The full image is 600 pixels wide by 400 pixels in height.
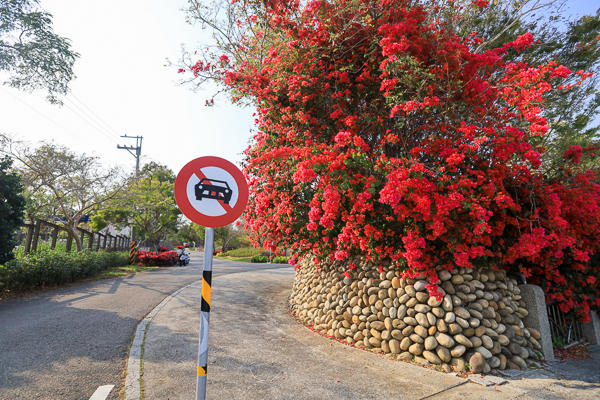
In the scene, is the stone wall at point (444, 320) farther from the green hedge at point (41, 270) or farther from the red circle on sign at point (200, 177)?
the green hedge at point (41, 270)

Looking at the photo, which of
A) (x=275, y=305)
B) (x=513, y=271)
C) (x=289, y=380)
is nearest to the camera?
(x=289, y=380)

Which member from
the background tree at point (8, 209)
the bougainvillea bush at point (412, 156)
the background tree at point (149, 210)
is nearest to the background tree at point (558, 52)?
the bougainvillea bush at point (412, 156)

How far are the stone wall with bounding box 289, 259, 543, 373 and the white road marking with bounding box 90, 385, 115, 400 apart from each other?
144 inches

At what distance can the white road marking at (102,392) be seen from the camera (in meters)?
3.10

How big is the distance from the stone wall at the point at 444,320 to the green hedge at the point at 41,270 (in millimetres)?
8326

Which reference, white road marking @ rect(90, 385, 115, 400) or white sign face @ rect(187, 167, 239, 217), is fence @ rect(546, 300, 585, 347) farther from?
white road marking @ rect(90, 385, 115, 400)

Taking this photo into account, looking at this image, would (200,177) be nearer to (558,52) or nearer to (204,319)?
Answer: (204,319)

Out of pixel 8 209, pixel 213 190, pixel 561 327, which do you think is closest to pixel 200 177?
pixel 213 190

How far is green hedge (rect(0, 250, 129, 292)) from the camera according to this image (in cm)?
797

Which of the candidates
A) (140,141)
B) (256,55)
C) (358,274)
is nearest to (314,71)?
(256,55)

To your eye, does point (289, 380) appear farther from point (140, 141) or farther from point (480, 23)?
point (140, 141)

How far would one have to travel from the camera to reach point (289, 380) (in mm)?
3719

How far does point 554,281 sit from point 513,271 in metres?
0.90

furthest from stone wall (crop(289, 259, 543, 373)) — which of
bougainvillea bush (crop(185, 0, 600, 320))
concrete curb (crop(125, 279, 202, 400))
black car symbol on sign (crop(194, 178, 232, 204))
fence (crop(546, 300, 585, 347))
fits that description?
black car symbol on sign (crop(194, 178, 232, 204))
